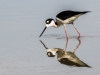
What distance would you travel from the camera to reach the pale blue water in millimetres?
8070

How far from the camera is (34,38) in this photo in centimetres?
1082

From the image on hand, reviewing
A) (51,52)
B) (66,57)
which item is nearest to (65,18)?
(51,52)

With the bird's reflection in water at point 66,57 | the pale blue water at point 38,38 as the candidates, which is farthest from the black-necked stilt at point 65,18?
the bird's reflection in water at point 66,57

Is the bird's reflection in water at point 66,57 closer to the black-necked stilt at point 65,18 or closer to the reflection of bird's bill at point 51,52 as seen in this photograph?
the reflection of bird's bill at point 51,52

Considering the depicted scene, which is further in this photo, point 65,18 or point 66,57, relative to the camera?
point 65,18

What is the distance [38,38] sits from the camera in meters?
10.9

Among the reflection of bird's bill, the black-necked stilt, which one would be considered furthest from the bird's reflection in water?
the black-necked stilt

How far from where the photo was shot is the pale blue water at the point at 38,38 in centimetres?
807

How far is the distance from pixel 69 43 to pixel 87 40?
1.62ft

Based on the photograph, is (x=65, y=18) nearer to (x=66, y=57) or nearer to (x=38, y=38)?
(x=38, y=38)

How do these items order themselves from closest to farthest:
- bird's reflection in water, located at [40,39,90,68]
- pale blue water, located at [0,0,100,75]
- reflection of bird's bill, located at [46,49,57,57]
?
pale blue water, located at [0,0,100,75] < bird's reflection in water, located at [40,39,90,68] < reflection of bird's bill, located at [46,49,57,57]

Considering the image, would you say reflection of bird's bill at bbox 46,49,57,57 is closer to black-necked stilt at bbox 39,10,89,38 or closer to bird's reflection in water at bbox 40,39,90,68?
bird's reflection in water at bbox 40,39,90,68

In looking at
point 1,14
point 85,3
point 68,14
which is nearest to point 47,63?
point 68,14

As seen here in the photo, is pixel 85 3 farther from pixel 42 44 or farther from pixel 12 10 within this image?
pixel 42 44
